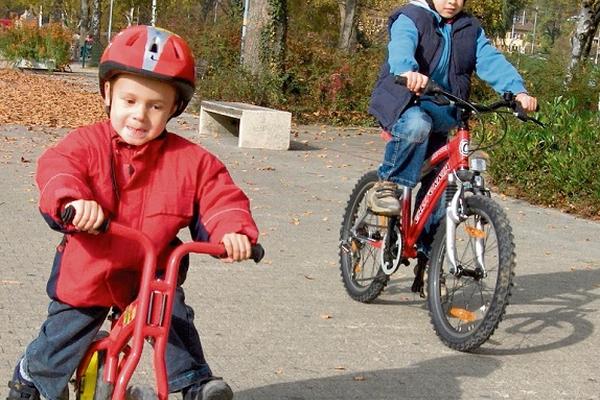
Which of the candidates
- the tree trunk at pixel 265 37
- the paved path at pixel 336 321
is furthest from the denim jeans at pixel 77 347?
the tree trunk at pixel 265 37

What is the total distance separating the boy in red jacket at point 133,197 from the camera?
3445 millimetres

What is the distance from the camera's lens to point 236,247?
10.8 ft

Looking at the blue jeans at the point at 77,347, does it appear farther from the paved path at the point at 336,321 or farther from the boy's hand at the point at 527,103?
the boy's hand at the point at 527,103

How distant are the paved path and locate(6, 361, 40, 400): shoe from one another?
88cm

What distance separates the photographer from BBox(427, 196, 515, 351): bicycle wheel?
220 inches

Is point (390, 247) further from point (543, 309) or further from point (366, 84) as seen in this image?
point (366, 84)

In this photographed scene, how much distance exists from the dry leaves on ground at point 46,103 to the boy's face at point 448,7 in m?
12.0

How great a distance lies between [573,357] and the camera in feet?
19.5

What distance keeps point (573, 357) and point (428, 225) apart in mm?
1092

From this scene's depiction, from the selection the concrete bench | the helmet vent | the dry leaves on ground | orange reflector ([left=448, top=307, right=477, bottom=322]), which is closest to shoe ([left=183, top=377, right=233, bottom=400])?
the helmet vent

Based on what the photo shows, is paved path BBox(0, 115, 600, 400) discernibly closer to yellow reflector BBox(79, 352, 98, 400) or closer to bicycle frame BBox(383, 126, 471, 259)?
bicycle frame BBox(383, 126, 471, 259)

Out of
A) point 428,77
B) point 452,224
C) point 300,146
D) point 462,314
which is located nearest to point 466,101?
point 428,77

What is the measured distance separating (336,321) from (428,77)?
1.40 m

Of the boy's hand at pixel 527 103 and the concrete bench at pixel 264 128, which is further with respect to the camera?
the concrete bench at pixel 264 128
